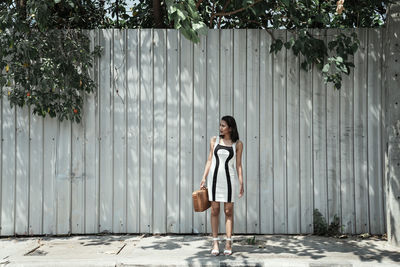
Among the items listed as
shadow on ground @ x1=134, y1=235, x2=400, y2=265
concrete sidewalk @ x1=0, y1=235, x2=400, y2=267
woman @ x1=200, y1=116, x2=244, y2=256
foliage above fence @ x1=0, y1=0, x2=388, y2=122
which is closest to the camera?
concrete sidewalk @ x1=0, y1=235, x2=400, y2=267

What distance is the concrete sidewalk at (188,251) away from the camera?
204 inches

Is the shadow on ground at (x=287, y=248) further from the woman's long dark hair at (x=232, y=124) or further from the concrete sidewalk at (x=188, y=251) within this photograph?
the woman's long dark hair at (x=232, y=124)

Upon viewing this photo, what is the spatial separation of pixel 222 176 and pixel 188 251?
105cm

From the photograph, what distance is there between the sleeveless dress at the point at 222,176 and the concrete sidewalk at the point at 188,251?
73cm

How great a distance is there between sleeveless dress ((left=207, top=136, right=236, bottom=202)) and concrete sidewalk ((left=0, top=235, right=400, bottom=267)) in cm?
73

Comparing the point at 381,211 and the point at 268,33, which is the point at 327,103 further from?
the point at 381,211

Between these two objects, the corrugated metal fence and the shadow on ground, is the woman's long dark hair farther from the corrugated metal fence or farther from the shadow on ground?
the shadow on ground

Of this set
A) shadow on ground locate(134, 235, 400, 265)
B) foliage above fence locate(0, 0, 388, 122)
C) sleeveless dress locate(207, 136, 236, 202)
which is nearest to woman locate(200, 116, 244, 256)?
sleeveless dress locate(207, 136, 236, 202)

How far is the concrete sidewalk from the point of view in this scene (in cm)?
519

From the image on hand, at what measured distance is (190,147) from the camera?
21.4 ft

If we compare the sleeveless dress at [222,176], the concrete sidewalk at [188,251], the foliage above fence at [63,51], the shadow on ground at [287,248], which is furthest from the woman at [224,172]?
the foliage above fence at [63,51]

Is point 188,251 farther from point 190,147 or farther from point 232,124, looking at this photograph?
point 232,124

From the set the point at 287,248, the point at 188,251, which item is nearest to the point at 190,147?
the point at 188,251

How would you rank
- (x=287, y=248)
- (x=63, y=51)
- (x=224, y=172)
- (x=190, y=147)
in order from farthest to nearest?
(x=190, y=147)
(x=63, y=51)
(x=287, y=248)
(x=224, y=172)
